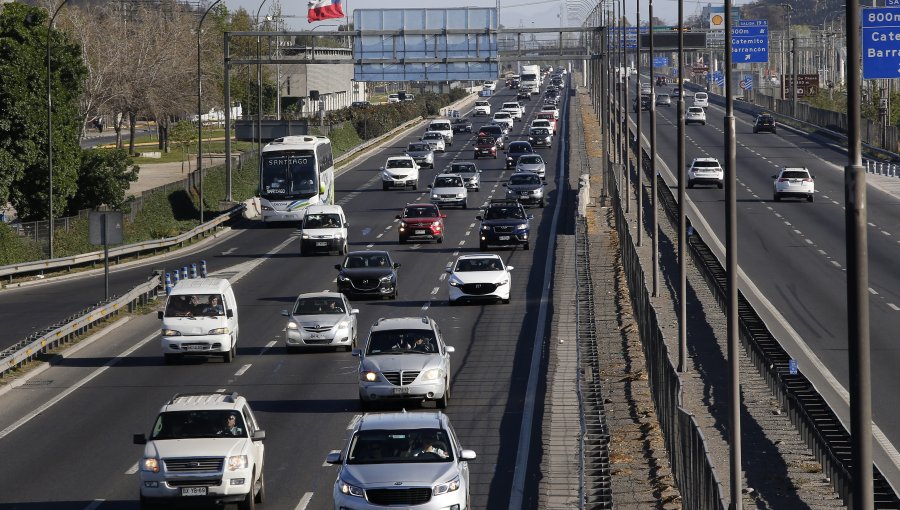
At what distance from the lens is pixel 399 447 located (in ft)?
59.9

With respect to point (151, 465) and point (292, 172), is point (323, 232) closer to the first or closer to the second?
point (292, 172)

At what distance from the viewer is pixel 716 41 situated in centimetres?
15912

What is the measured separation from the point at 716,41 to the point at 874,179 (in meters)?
78.2

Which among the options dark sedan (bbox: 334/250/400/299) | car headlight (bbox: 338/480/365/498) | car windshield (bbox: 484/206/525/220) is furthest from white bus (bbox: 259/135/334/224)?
car headlight (bbox: 338/480/365/498)

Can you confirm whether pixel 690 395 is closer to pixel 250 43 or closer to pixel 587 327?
pixel 587 327

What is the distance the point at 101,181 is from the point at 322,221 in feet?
61.2

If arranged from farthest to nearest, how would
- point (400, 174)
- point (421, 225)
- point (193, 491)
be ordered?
point (400, 174)
point (421, 225)
point (193, 491)

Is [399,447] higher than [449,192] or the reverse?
the reverse

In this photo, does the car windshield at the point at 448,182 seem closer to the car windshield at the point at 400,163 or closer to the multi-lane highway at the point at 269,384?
the car windshield at the point at 400,163

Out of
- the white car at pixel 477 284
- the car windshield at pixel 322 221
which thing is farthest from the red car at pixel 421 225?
the white car at pixel 477 284

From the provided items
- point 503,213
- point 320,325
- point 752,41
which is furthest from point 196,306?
point 752,41

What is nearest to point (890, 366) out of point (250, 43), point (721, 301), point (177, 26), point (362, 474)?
point (721, 301)

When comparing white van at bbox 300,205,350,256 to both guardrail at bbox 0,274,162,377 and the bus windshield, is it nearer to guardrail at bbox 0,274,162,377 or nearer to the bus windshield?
the bus windshield

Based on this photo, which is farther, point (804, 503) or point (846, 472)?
point (804, 503)
